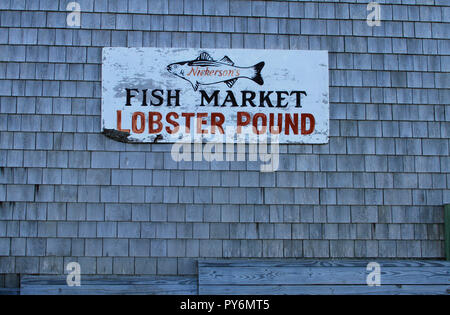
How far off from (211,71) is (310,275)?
2.38 m

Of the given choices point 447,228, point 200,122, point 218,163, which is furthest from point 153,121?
point 447,228

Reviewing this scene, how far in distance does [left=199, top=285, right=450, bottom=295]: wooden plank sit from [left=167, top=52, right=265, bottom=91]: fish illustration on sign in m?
2.12

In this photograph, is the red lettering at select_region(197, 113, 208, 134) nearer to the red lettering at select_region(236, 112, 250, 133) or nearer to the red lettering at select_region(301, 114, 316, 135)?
the red lettering at select_region(236, 112, 250, 133)

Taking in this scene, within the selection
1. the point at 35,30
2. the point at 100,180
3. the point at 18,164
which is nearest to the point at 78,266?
the point at 100,180

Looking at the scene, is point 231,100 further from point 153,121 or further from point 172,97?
point 153,121

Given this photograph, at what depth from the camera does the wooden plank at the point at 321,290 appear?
5016 millimetres

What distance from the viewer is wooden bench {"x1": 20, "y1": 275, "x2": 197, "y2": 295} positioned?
5.14 meters

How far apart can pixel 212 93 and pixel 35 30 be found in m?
2.02

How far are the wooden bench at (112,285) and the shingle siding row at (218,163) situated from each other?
0.11 metres

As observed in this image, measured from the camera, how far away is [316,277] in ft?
16.8
